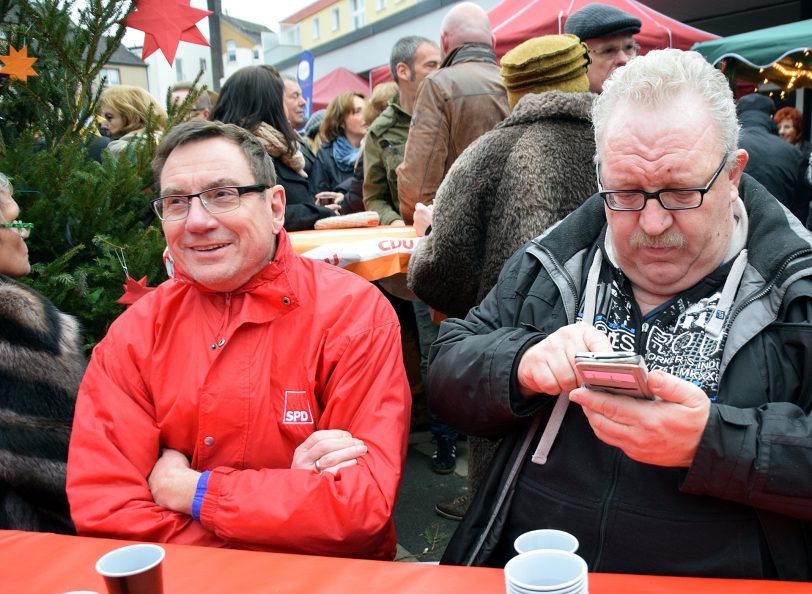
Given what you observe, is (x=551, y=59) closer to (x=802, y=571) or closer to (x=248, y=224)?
(x=248, y=224)

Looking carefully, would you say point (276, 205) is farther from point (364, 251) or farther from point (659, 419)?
point (659, 419)

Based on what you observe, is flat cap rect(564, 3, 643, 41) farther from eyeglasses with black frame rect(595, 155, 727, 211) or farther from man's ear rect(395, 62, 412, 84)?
eyeglasses with black frame rect(595, 155, 727, 211)

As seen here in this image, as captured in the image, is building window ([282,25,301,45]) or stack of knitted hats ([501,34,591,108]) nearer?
stack of knitted hats ([501,34,591,108])

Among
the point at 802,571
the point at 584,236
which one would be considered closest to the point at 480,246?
the point at 584,236

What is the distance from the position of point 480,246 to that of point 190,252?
111cm

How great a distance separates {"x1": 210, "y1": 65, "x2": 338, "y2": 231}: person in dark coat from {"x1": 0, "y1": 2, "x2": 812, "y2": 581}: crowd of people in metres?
1.59

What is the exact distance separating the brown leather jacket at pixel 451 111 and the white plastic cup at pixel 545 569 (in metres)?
2.72

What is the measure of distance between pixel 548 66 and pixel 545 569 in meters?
2.06

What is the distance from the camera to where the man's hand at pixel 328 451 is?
1888 millimetres

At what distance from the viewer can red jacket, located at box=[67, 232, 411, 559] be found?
1810mm

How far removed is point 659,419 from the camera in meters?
1.43

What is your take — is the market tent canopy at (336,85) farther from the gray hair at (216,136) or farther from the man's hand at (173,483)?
the man's hand at (173,483)

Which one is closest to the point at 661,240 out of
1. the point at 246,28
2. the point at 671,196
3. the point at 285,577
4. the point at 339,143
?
the point at 671,196

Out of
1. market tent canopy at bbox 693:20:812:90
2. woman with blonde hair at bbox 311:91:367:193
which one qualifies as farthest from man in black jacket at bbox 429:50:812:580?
market tent canopy at bbox 693:20:812:90
